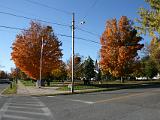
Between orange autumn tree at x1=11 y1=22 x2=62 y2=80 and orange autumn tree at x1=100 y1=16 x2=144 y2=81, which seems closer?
orange autumn tree at x1=11 y1=22 x2=62 y2=80

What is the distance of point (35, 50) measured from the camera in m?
47.5

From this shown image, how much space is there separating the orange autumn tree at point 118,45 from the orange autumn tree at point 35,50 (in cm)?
884

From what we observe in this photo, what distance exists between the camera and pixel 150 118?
43.7 feet

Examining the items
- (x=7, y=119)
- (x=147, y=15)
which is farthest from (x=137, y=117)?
(x=147, y=15)

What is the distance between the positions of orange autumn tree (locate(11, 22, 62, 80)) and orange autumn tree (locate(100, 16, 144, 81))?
8.84 metres

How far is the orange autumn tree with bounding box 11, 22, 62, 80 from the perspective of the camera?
46.6 meters

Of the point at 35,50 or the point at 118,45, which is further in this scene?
the point at 118,45

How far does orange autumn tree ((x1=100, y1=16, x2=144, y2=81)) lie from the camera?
52.6m

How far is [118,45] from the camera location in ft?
174

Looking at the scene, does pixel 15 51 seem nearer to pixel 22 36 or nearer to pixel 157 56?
pixel 22 36

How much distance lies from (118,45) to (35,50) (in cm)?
1402

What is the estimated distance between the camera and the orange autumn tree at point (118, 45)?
52625mm

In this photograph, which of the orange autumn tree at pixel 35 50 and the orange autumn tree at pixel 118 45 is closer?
the orange autumn tree at pixel 35 50

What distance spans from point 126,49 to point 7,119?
4085 centimetres
